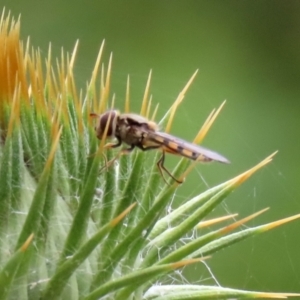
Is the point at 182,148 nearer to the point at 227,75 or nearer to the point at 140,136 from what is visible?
the point at 140,136

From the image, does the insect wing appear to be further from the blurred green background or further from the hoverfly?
the blurred green background

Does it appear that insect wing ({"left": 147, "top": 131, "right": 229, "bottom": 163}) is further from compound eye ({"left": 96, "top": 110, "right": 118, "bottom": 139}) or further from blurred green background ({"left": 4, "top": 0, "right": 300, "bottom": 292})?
blurred green background ({"left": 4, "top": 0, "right": 300, "bottom": 292})

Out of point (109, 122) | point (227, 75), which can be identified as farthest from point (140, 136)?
point (227, 75)

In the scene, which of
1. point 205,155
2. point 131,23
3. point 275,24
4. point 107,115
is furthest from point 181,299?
point 275,24

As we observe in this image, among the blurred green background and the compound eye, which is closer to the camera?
the compound eye

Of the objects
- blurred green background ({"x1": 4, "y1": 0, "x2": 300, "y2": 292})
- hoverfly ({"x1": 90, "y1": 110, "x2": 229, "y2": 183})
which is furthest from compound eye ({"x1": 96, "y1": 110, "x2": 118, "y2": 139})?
blurred green background ({"x1": 4, "y1": 0, "x2": 300, "y2": 292})

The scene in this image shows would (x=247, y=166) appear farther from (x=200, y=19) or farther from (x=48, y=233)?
(x=48, y=233)
